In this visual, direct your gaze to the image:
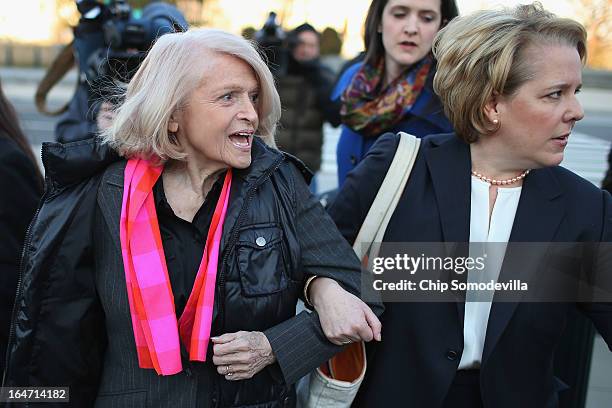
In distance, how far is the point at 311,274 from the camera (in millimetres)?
2170

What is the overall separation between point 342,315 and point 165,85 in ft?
2.70

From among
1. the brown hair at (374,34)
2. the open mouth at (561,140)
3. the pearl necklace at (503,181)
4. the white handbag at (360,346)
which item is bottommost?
the white handbag at (360,346)

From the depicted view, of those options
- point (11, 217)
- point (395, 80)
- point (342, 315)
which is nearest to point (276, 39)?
point (395, 80)

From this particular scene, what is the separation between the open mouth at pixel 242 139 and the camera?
209 cm

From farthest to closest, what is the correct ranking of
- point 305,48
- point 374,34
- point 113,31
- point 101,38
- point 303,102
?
1. point 305,48
2. point 303,102
3. point 101,38
4. point 113,31
5. point 374,34

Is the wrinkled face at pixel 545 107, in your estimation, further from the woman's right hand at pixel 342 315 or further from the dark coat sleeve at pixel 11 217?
the dark coat sleeve at pixel 11 217

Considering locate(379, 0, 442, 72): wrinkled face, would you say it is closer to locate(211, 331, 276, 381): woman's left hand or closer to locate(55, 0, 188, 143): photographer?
locate(55, 0, 188, 143): photographer

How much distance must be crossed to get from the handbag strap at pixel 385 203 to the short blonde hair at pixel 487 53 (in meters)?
0.21

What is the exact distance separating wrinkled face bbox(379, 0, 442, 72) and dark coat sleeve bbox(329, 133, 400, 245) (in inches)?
41.6

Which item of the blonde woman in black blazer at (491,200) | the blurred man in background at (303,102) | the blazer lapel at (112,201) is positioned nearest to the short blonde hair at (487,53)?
the blonde woman in black blazer at (491,200)

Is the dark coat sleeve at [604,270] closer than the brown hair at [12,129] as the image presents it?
Yes

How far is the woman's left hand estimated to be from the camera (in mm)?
1985

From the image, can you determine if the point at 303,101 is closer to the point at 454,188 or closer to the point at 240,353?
the point at 454,188

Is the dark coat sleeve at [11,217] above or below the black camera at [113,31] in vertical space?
below
